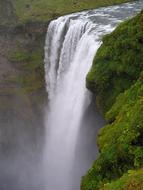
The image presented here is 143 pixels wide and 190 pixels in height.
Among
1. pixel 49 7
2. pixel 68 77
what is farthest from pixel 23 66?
pixel 68 77

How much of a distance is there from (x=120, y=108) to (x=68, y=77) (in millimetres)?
12690

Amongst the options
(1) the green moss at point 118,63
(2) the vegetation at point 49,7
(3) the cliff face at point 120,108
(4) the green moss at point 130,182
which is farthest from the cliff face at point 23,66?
(4) the green moss at point 130,182

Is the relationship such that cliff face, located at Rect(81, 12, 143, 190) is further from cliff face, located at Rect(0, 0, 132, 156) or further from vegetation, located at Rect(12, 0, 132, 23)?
vegetation, located at Rect(12, 0, 132, 23)

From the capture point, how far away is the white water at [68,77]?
24.7 meters

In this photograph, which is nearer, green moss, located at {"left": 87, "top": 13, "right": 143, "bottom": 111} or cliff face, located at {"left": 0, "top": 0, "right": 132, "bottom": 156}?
green moss, located at {"left": 87, "top": 13, "right": 143, "bottom": 111}

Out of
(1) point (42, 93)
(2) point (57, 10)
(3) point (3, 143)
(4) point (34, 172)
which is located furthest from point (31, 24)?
(4) point (34, 172)

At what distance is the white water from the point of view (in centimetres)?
2472

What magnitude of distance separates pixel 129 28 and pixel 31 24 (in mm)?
18167

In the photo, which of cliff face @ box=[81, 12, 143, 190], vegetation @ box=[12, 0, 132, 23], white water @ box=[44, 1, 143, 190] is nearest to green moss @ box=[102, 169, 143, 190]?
cliff face @ box=[81, 12, 143, 190]

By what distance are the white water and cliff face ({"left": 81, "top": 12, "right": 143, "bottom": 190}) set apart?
4.27 m

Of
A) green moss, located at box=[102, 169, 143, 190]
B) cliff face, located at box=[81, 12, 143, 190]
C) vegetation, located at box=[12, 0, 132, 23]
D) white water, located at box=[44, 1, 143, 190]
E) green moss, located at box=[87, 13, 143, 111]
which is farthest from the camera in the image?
vegetation, located at box=[12, 0, 132, 23]

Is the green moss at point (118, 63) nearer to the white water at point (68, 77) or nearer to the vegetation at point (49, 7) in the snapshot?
the white water at point (68, 77)

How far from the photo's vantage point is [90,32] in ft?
86.1

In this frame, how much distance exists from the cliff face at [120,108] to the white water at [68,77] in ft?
14.0
